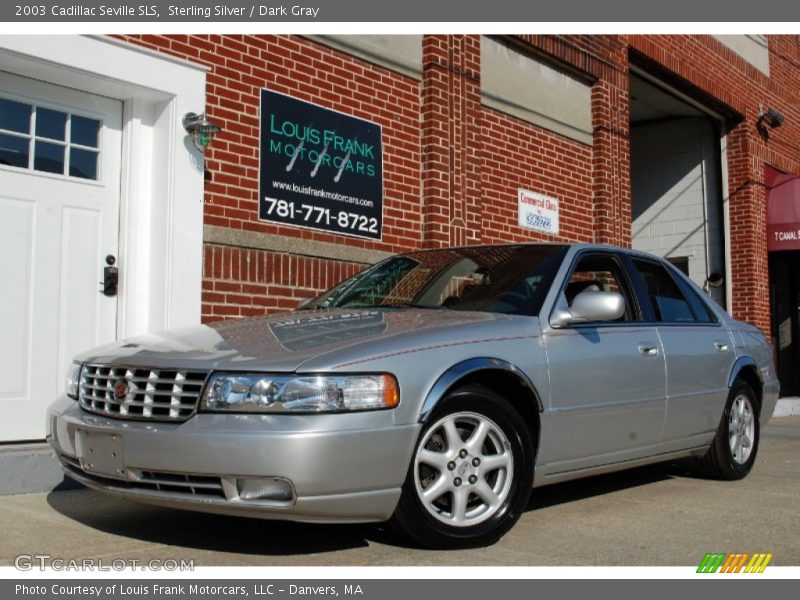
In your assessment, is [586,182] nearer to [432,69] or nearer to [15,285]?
[432,69]

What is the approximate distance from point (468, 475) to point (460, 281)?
4.38 ft

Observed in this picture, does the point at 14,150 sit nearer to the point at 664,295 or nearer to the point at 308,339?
the point at 308,339

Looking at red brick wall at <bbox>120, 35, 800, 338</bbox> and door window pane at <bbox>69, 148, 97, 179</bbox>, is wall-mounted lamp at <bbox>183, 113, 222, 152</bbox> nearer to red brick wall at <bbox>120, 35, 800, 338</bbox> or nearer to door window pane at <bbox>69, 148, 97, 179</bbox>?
red brick wall at <bbox>120, 35, 800, 338</bbox>

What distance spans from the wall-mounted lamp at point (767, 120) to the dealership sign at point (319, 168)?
883 centimetres

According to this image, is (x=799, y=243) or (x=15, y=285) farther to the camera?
(x=799, y=243)

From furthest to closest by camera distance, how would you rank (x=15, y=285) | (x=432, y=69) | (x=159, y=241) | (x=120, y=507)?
1. (x=432, y=69)
2. (x=159, y=241)
3. (x=15, y=285)
4. (x=120, y=507)

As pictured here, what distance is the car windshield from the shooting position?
4.82 meters

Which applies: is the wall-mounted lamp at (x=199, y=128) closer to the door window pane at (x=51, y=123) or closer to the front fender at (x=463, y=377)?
the door window pane at (x=51, y=123)

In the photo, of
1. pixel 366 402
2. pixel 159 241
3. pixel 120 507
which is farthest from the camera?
pixel 159 241

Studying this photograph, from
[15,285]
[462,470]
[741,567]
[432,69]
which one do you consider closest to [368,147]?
[432,69]

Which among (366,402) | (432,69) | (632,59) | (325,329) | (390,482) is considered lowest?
(390,482)

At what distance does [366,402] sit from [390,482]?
0.34 metres

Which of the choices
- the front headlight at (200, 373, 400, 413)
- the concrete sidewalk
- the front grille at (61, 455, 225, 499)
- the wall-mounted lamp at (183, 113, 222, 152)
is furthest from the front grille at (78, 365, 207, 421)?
the wall-mounted lamp at (183, 113, 222, 152)

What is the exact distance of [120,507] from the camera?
5047 mm
